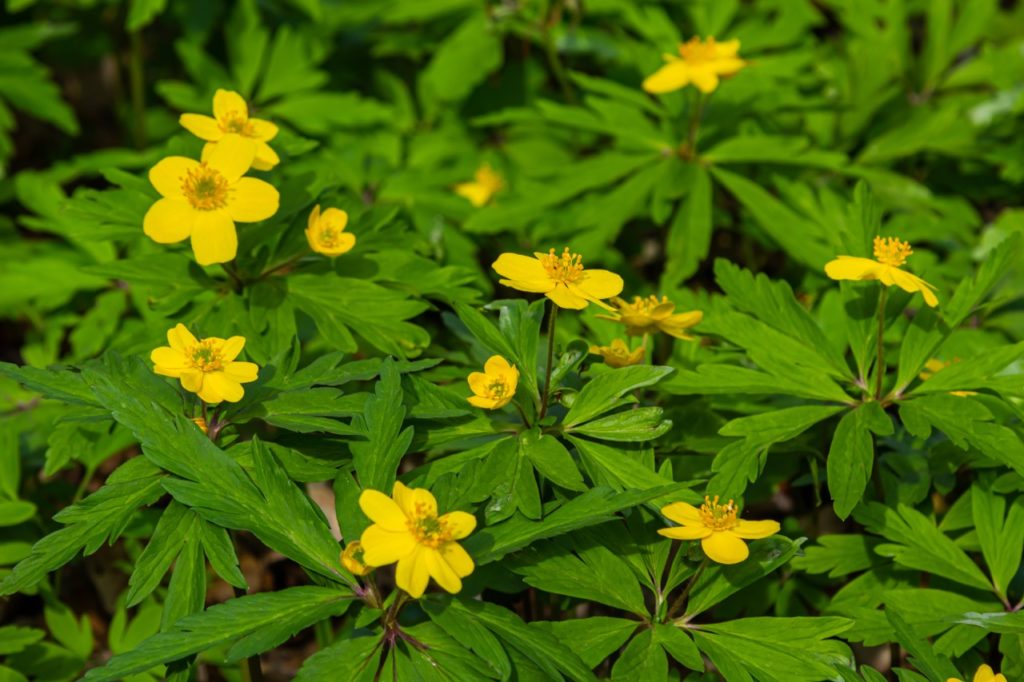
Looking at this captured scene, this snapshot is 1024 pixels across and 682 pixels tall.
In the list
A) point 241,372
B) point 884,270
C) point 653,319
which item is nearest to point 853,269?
point 884,270

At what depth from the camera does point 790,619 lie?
1.72m

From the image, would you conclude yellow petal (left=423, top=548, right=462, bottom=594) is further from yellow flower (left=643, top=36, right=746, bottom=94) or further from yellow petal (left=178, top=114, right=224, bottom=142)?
yellow flower (left=643, top=36, right=746, bottom=94)

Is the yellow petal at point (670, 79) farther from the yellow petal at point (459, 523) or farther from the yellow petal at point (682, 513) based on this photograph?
the yellow petal at point (459, 523)

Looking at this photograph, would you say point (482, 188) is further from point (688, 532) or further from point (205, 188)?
point (688, 532)

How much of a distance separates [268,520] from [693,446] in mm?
942

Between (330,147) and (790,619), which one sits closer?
(790,619)

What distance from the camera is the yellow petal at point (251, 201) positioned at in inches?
75.8

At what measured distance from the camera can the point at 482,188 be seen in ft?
10.7

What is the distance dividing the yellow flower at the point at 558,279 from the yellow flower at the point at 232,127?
62 centimetres

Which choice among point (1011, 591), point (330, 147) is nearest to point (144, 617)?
point (330, 147)

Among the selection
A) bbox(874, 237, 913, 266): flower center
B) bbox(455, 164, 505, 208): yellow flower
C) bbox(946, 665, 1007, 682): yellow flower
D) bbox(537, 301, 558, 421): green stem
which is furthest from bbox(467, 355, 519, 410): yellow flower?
bbox(455, 164, 505, 208): yellow flower

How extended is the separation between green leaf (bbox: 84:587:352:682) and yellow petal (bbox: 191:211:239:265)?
2.23 feet

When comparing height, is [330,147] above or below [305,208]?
below

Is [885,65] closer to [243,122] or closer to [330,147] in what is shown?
[330,147]
